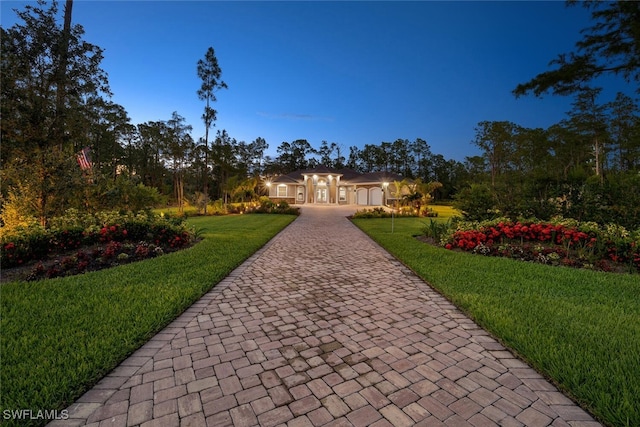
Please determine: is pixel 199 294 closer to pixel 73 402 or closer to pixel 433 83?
pixel 73 402

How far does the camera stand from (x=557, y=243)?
22.1 ft

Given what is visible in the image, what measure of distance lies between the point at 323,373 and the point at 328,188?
3181 centimetres

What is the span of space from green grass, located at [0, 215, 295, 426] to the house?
27747mm

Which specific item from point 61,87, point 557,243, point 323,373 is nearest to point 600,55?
point 557,243

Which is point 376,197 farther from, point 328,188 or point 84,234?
point 84,234

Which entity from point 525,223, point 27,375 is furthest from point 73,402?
point 525,223

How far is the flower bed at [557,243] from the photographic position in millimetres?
5645

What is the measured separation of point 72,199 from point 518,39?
29986mm

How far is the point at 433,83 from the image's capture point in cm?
4300

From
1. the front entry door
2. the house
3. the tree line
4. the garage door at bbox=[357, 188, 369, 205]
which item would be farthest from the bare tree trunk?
the garage door at bbox=[357, 188, 369, 205]

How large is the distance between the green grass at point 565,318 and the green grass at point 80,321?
389cm

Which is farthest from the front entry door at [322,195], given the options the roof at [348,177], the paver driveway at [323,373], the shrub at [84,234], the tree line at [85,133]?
the paver driveway at [323,373]

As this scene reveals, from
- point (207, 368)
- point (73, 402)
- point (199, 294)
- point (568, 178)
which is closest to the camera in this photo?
point (73, 402)

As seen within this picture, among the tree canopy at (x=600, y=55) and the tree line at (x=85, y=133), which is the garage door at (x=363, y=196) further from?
the tree canopy at (x=600, y=55)
